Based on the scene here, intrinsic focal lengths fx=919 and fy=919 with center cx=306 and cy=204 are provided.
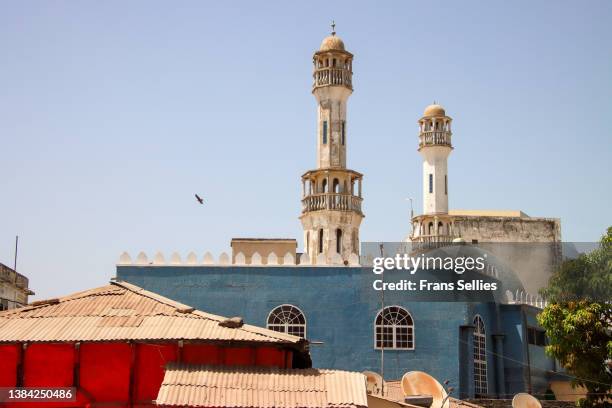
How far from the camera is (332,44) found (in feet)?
128

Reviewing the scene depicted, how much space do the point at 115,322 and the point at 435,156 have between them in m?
30.8

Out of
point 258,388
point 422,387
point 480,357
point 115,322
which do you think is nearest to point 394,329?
point 480,357

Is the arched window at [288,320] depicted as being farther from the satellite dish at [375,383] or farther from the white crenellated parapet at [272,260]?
the satellite dish at [375,383]

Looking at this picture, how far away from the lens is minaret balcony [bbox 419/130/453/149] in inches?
1797

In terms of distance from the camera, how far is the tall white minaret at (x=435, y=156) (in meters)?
45.5

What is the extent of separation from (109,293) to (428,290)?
1417 centimetres

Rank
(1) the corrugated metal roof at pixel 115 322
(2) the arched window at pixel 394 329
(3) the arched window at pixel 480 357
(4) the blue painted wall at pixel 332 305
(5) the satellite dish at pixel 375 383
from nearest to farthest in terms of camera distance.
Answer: (1) the corrugated metal roof at pixel 115 322
(5) the satellite dish at pixel 375 383
(4) the blue painted wall at pixel 332 305
(2) the arched window at pixel 394 329
(3) the arched window at pixel 480 357

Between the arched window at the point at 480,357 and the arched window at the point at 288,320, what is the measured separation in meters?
5.90

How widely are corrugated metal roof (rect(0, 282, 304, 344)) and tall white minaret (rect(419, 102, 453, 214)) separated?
94.0 ft

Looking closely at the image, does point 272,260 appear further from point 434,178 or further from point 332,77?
point 434,178

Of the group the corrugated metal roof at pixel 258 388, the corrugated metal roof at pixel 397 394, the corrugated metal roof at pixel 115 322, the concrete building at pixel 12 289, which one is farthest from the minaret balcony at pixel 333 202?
the corrugated metal roof at pixel 258 388

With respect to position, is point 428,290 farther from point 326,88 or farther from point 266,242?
point 266,242

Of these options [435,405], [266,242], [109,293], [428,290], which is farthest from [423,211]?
[109,293]

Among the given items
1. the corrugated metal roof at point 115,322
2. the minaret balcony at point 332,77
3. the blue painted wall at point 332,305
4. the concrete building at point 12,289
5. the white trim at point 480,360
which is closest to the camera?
the corrugated metal roof at point 115,322
